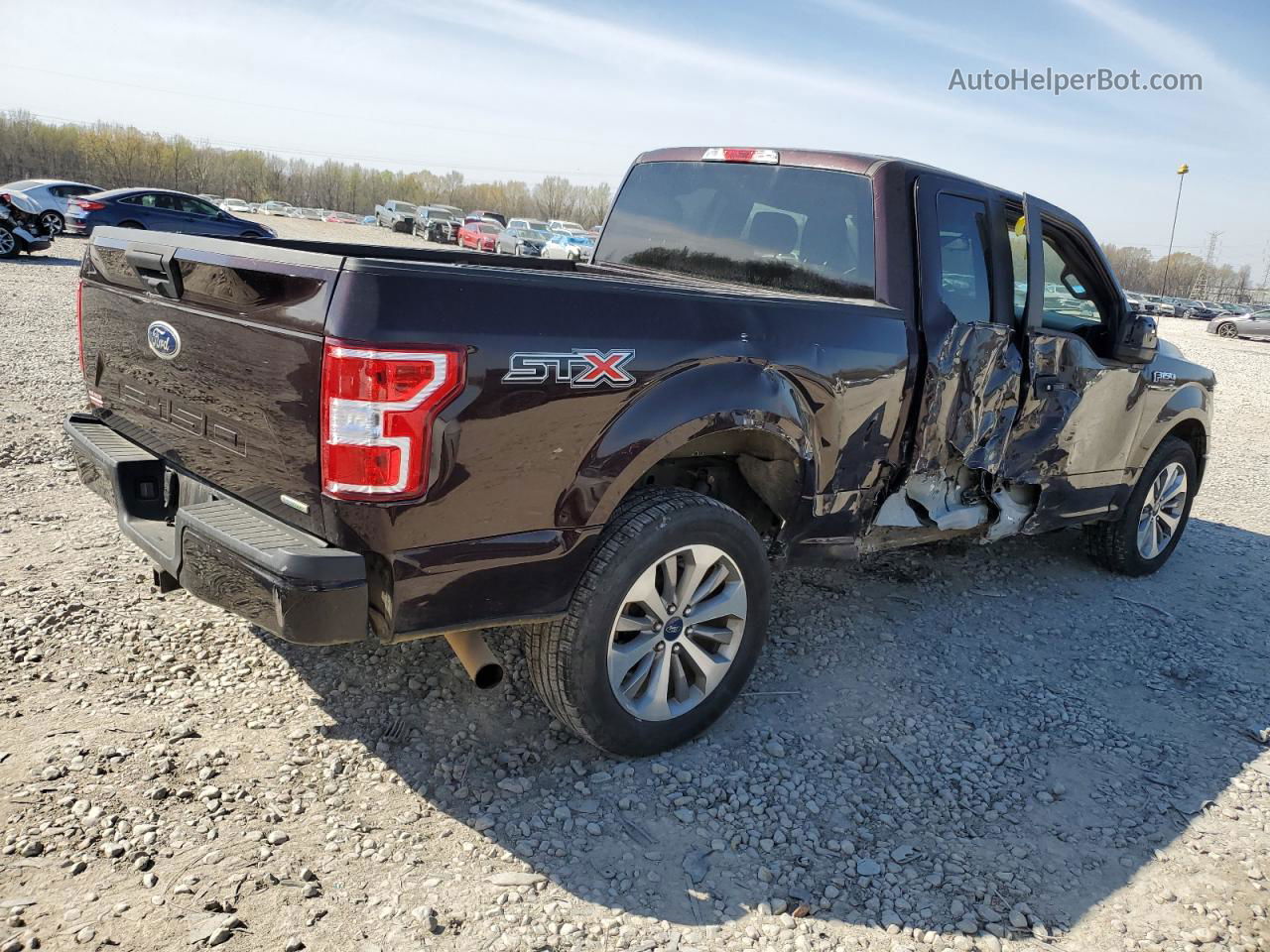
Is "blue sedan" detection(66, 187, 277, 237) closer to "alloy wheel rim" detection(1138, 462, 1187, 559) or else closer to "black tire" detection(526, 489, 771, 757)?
"alloy wheel rim" detection(1138, 462, 1187, 559)

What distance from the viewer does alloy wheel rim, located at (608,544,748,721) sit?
9.96 feet

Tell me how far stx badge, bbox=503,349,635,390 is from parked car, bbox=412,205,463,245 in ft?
144

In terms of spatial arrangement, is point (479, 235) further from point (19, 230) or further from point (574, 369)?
point (574, 369)

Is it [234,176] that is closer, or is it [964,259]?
[964,259]

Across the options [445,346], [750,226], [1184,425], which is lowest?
[1184,425]

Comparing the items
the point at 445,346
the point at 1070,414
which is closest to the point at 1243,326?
the point at 1070,414

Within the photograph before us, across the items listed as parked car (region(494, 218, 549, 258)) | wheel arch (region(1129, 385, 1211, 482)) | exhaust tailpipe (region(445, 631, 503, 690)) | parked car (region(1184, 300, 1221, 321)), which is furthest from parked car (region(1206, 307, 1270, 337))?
exhaust tailpipe (region(445, 631, 503, 690))

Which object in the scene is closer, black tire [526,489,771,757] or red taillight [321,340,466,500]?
red taillight [321,340,466,500]

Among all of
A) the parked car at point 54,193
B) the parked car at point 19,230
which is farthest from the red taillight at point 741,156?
the parked car at point 54,193

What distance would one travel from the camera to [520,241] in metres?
37.3

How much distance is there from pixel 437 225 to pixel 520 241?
37.6 feet

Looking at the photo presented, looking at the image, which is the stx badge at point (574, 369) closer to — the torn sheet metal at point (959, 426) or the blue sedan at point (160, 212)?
the torn sheet metal at point (959, 426)

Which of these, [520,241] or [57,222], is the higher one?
[520,241]

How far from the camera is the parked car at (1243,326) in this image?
3288cm
